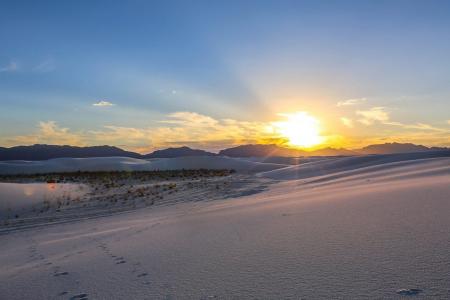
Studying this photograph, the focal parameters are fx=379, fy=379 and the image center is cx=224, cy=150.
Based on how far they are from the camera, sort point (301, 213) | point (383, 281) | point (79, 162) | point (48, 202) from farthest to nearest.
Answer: point (79, 162)
point (48, 202)
point (301, 213)
point (383, 281)

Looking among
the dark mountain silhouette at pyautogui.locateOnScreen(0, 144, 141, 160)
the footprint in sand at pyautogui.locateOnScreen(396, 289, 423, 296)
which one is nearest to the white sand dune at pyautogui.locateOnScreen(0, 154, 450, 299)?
the footprint in sand at pyautogui.locateOnScreen(396, 289, 423, 296)

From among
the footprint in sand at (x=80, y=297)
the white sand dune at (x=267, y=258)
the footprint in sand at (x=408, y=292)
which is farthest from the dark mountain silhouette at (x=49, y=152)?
the footprint in sand at (x=408, y=292)

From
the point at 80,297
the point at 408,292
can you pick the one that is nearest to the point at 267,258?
the point at 408,292

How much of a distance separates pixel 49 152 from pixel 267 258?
181296 millimetres

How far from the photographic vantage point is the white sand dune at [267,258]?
2.44 m

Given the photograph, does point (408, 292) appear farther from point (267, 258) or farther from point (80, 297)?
point (80, 297)

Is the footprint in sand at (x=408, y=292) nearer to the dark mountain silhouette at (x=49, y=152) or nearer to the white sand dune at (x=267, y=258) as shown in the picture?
the white sand dune at (x=267, y=258)

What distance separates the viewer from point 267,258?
3.16 m

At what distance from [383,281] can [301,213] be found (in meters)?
2.76

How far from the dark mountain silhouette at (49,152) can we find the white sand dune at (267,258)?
173 metres

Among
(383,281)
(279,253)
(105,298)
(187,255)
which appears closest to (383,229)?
(279,253)

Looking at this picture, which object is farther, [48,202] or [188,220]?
[48,202]

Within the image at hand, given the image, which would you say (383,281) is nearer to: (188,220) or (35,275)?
(35,275)

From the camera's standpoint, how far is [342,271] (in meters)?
2.62
